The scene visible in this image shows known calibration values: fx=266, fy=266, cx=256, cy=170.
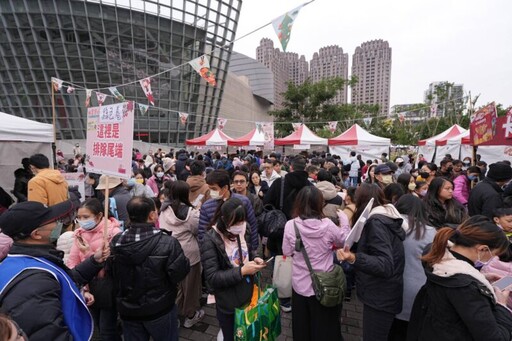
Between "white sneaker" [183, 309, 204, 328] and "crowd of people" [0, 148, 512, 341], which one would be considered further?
"white sneaker" [183, 309, 204, 328]

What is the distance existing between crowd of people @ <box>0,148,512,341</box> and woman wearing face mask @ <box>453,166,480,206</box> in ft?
4.51

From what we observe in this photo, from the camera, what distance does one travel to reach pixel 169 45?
1025 inches

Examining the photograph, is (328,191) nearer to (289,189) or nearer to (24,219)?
(289,189)

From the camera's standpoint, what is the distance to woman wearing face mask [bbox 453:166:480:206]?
5.19 meters

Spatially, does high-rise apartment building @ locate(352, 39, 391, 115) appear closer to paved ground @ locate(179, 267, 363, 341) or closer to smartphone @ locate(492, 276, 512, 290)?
paved ground @ locate(179, 267, 363, 341)

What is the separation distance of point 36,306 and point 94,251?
131 cm

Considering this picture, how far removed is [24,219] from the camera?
1.52 meters

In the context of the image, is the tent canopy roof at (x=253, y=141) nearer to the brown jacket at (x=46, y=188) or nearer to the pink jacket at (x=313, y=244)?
the brown jacket at (x=46, y=188)

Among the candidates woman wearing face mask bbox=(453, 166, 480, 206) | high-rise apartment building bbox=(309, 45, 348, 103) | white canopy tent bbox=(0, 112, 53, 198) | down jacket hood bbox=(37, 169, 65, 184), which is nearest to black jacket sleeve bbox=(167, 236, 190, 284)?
down jacket hood bbox=(37, 169, 65, 184)

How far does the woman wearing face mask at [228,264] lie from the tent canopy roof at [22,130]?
4749 mm

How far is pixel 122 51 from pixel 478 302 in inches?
1172

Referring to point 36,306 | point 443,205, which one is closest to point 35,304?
point 36,306

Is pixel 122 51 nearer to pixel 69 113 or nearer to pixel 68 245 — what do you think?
pixel 69 113

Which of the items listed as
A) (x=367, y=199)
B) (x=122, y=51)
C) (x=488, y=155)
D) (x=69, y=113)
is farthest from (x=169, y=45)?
(x=367, y=199)
